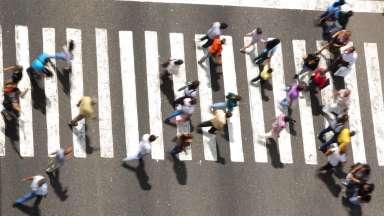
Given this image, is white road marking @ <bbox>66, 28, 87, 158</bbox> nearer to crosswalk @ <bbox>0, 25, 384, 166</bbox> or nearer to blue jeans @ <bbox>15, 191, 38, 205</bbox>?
crosswalk @ <bbox>0, 25, 384, 166</bbox>

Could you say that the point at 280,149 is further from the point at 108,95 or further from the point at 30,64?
the point at 30,64

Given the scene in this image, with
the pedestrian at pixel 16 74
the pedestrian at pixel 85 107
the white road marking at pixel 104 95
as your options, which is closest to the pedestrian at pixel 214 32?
the white road marking at pixel 104 95

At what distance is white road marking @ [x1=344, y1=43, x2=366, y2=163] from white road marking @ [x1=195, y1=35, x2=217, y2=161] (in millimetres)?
5282

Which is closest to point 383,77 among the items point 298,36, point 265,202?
point 298,36

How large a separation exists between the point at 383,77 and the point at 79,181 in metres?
12.1

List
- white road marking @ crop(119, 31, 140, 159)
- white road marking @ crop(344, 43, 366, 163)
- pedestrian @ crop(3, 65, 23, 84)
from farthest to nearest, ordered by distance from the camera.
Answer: white road marking @ crop(344, 43, 366, 163)
white road marking @ crop(119, 31, 140, 159)
pedestrian @ crop(3, 65, 23, 84)

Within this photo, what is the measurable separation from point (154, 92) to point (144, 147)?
8.12 feet

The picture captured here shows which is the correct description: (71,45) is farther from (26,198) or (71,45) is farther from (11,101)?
(26,198)

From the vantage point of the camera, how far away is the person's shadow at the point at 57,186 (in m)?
22.3

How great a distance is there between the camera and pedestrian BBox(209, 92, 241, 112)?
2323 centimetres

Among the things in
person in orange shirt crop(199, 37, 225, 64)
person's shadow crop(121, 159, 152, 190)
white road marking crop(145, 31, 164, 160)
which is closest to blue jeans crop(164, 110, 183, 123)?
white road marking crop(145, 31, 164, 160)

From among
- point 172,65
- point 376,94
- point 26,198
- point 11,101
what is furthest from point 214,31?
point 26,198

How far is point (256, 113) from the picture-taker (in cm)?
2464

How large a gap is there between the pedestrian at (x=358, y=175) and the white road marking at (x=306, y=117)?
1.40 meters
